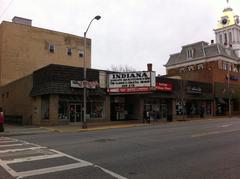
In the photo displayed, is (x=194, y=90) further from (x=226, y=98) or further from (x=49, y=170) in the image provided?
(x=49, y=170)

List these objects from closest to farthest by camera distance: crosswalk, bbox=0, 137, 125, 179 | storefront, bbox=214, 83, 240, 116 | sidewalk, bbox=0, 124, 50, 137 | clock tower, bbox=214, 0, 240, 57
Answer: crosswalk, bbox=0, 137, 125, 179, sidewalk, bbox=0, 124, 50, 137, storefront, bbox=214, 83, 240, 116, clock tower, bbox=214, 0, 240, 57

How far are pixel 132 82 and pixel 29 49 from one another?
21906 mm

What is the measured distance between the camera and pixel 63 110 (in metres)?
31.4

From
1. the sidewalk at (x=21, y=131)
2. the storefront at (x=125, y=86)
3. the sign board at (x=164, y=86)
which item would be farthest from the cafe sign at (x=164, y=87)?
the sidewalk at (x=21, y=131)

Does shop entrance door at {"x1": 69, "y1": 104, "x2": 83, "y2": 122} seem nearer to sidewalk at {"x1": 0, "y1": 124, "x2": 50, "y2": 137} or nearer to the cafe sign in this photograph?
sidewalk at {"x1": 0, "y1": 124, "x2": 50, "y2": 137}

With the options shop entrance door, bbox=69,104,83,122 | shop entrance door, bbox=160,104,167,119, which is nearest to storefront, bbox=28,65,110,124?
shop entrance door, bbox=69,104,83,122

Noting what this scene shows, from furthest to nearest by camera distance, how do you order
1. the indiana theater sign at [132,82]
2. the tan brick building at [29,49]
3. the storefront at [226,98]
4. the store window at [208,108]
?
the storefront at [226,98] → the store window at [208,108] → the tan brick building at [29,49] → the indiana theater sign at [132,82]

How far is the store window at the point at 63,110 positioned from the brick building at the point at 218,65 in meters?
25.3

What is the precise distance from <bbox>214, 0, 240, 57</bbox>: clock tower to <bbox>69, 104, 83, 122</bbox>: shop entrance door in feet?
202

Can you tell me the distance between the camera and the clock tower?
85.9m

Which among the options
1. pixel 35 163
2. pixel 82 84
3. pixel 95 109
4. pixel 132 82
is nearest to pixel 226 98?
pixel 132 82

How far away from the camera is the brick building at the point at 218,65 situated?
179ft

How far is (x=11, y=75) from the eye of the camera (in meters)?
48.2

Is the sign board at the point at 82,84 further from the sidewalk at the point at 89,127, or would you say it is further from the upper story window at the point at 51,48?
the upper story window at the point at 51,48
